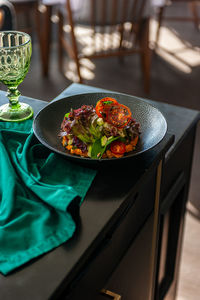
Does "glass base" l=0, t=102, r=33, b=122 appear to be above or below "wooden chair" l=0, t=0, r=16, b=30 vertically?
above

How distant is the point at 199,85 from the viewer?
112 inches

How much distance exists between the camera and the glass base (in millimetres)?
869

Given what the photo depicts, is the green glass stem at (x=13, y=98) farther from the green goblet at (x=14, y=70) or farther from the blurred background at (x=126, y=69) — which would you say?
the blurred background at (x=126, y=69)

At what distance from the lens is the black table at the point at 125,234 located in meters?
0.55

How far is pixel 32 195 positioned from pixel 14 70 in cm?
31

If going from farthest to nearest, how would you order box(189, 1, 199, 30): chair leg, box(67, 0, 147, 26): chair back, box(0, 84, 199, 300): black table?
1. box(189, 1, 199, 30): chair leg
2. box(67, 0, 147, 26): chair back
3. box(0, 84, 199, 300): black table

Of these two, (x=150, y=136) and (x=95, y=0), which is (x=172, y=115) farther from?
(x=95, y=0)

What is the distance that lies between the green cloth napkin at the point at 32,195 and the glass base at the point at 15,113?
0.22 feet

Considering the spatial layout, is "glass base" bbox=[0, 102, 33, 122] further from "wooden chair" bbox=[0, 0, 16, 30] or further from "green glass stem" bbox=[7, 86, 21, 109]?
"wooden chair" bbox=[0, 0, 16, 30]

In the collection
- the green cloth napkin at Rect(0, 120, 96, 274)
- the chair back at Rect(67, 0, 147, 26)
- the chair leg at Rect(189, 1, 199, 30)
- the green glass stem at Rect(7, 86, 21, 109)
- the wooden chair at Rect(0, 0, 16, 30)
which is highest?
the green glass stem at Rect(7, 86, 21, 109)

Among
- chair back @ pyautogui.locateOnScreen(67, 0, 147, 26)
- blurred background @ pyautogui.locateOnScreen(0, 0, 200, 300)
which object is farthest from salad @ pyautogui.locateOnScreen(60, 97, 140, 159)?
chair back @ pyautogui.locateOnScreen(67, 0, 147, 26)

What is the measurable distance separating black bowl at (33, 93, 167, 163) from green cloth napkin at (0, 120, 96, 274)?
0.03 metres

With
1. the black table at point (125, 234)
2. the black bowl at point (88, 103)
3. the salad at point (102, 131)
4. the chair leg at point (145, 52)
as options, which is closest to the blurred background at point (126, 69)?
→ the chair leg at point (145, 52)

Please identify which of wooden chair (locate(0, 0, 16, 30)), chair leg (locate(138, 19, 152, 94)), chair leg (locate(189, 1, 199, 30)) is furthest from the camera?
chair leg (locate(189, 1, 199, 30))
